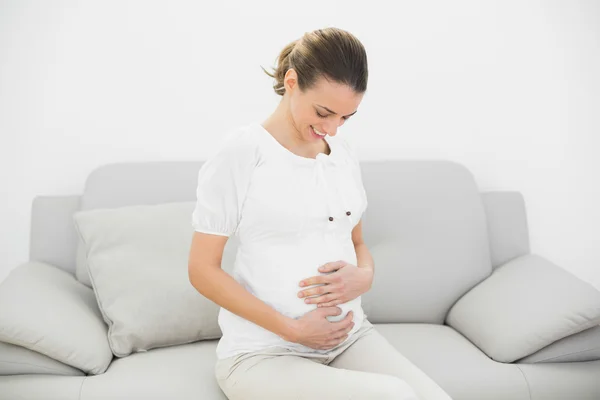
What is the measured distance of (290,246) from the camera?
1510mm

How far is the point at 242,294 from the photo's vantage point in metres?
1.46

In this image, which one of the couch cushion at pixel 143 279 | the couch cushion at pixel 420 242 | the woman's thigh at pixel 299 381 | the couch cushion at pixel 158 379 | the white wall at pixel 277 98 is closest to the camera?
the woman's thigh at pixel 299 381

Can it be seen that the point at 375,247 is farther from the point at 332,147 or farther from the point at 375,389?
the point at 375,389

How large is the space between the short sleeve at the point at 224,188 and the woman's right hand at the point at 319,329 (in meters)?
0.27

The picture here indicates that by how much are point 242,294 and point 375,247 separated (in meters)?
0.86

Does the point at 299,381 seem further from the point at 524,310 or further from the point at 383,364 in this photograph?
the point at 524,310

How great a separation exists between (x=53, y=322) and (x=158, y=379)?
1.06ft

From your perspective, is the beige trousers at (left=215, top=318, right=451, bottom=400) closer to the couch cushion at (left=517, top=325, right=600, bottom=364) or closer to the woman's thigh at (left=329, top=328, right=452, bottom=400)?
the woman's thigh at (left=329, top=328, right=452, bottom=400)

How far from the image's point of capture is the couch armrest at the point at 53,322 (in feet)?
5.40

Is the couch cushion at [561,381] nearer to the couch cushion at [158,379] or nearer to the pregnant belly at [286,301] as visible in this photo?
the pregnant belly at [286,301]

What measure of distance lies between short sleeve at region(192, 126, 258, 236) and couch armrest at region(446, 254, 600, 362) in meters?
0.92

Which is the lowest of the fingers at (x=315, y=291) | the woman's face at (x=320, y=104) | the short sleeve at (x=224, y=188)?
the fingers at (x=315, y=291)

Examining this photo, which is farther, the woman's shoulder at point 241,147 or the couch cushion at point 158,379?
the couch cushion at point 158,379

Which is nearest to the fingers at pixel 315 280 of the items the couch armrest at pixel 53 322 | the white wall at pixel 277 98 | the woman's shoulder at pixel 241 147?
the woman's shoulder at pixel 241 147
